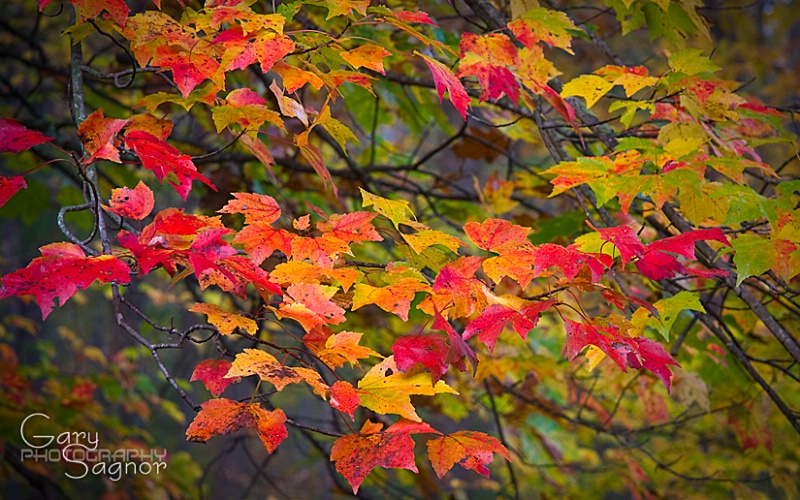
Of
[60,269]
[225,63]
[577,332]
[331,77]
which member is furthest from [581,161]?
[60,269]

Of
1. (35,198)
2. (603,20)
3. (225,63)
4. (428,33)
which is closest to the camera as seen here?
(225,63)

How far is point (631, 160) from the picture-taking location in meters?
1.52

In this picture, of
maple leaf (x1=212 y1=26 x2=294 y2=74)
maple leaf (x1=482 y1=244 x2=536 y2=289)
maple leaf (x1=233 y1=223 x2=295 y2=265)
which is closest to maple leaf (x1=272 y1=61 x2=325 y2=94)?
maple leaf (x1=212 y1=26 x2=294 y2=74)

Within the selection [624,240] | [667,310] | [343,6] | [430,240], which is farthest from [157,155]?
[667,310]

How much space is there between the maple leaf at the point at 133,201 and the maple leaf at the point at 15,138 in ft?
0.57

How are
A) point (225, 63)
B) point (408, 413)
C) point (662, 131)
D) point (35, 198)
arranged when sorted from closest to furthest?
point (408, 413) → point (225, 63) → point (662, 131) → point (35, 198)

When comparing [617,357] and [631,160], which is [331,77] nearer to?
[631,160]

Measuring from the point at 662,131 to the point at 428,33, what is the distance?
3.02 ft

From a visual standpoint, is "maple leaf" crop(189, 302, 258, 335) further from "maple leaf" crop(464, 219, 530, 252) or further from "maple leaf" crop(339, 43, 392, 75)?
"maple leaf" crop(339, 43, 392, 75)

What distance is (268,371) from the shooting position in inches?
44.0

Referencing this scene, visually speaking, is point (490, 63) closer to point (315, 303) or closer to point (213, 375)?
point (315, 303)

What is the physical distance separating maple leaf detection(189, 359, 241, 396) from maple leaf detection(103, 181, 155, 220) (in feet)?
1.17

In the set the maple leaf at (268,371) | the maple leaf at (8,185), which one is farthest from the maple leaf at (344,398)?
the maple leaf at (8,185)

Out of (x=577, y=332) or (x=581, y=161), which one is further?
(x=581, y=161)
